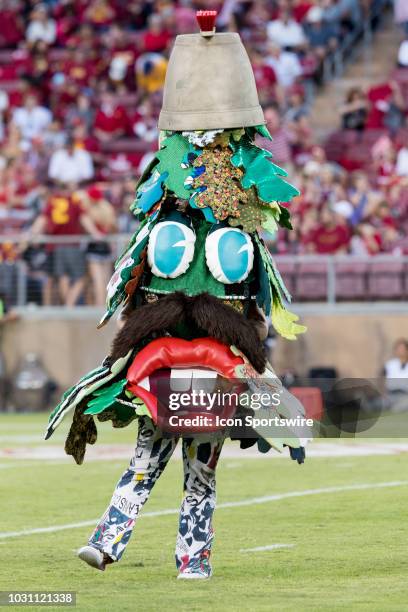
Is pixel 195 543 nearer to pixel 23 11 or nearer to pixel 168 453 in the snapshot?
pixel 168 453

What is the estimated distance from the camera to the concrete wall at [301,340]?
826 inches

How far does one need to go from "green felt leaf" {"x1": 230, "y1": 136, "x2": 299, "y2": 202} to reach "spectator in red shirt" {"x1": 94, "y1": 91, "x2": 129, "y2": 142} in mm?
17398

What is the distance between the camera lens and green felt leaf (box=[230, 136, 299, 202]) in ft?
25.4

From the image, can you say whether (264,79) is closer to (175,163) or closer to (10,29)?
(10,29)

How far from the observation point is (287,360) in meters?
21.3

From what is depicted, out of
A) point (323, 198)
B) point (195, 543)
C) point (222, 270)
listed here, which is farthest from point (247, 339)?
point (323, 198)

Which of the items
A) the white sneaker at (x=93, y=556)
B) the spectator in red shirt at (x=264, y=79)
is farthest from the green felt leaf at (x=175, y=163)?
the spectator in red shirt at (x=264, y=79)

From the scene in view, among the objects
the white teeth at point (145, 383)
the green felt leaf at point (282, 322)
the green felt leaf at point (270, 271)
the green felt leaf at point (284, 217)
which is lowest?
the white teeth at point (145, 383)

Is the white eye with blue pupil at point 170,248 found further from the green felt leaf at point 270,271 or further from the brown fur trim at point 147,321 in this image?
the green felt leaf at point 270,271

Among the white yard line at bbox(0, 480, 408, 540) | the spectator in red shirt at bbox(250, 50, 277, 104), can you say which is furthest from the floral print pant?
the spectator in red shirt at bbox(250, 50, 277, 104)

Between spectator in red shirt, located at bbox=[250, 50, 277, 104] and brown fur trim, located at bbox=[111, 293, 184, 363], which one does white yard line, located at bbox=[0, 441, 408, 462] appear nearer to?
brown fur trim, located at bbox=[111, 293, 184, 363]

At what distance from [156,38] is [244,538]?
57.5 ft

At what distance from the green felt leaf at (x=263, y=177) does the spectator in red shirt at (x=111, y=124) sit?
57.1 feet

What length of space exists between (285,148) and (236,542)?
13.2 meters
